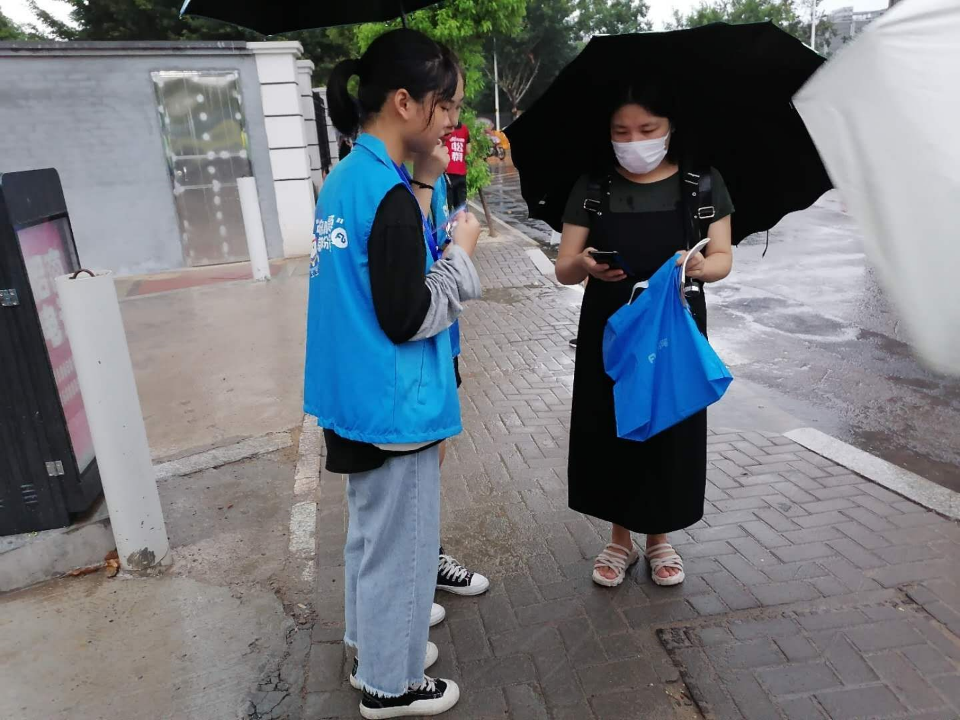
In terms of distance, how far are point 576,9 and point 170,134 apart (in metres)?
40.8

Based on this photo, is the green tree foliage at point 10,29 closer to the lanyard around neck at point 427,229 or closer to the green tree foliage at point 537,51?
the green tree foliage at point 537,51

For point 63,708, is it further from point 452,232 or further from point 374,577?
point 452,232

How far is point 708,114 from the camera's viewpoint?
8.57ft

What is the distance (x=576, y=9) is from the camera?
4488 centimetres

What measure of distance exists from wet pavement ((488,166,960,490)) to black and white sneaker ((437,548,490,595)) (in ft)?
6.39

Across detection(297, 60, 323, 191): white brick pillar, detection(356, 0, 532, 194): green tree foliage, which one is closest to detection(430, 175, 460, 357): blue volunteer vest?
detection(356, 0, 532, 194): green tree foliage

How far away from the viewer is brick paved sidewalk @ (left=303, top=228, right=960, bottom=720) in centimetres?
238

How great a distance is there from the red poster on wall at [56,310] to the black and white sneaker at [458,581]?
5.63 ft

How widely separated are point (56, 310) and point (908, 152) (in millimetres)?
3406

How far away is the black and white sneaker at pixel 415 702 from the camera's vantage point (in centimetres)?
230

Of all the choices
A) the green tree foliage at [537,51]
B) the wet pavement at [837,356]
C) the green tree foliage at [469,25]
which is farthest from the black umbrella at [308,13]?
the green tree foliage at [537,51]

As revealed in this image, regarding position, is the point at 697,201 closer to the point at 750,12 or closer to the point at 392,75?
the point at 392,75

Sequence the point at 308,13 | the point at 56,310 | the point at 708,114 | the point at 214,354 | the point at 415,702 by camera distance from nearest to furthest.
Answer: the point at 415,702 → the point at 708,114 → the point at 308,13 → the point at 56,310 → the point at 214,354

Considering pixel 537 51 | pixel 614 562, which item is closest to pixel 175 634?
pixel 614 562
